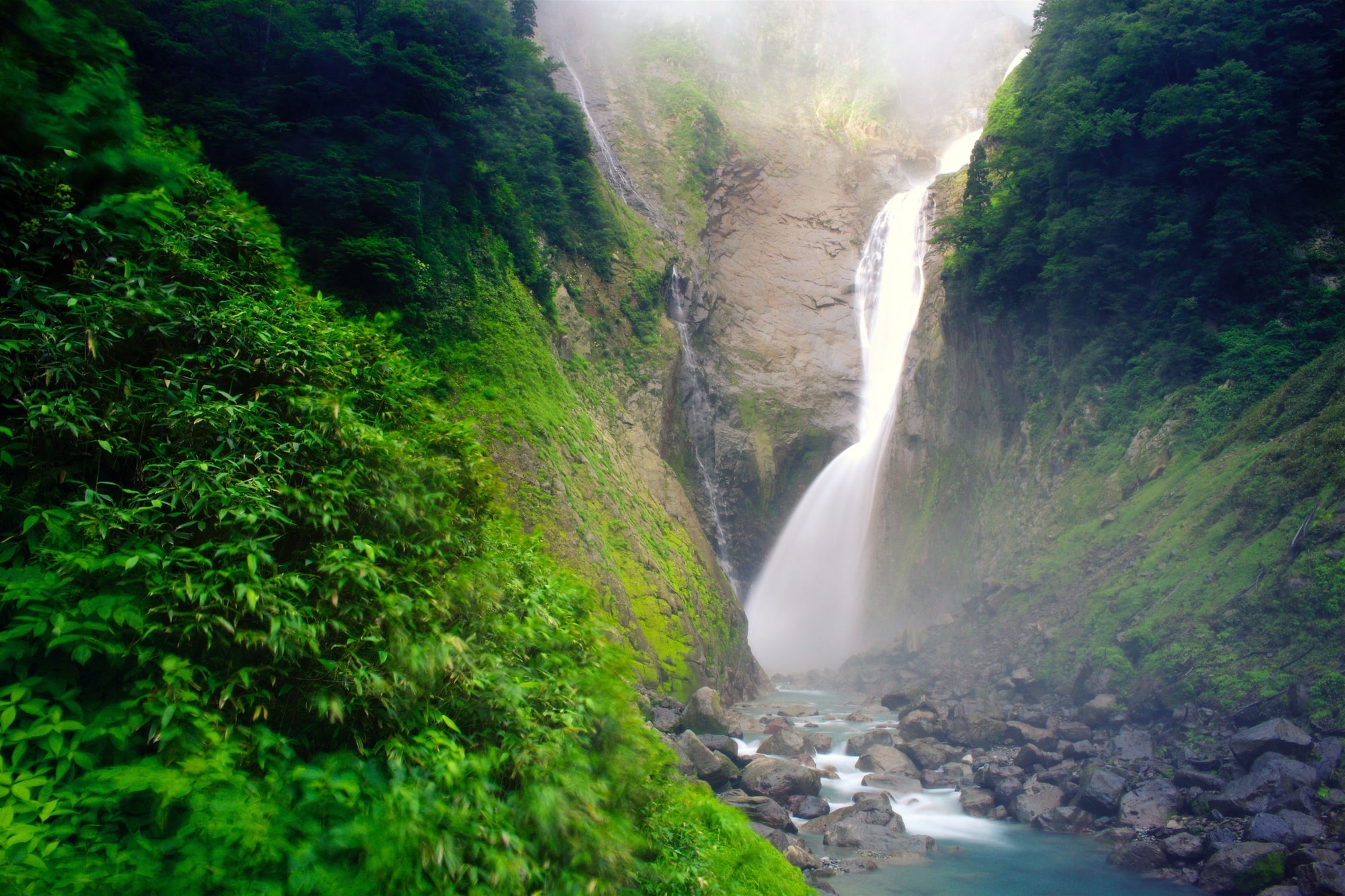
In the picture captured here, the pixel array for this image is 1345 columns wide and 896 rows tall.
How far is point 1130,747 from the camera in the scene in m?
12.9

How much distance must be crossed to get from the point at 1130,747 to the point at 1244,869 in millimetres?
4209

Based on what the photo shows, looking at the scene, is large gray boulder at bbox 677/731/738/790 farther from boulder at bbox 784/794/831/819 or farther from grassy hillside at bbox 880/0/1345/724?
grassy hillside at bbox 880/0/1345/724

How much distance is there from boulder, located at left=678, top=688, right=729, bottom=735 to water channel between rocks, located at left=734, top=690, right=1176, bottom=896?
6.98ft

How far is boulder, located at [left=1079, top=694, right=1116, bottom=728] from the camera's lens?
47.8 ft

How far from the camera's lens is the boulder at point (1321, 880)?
8.05 meters

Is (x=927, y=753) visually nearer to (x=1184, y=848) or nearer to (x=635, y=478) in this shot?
(x=1184, y=848)

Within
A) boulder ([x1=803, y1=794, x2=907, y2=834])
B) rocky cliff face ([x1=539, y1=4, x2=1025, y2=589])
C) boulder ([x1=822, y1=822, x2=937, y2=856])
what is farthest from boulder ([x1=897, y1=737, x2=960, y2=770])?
rocky cliff face ([x1=539, y1=4, x2=1025, y2=589])

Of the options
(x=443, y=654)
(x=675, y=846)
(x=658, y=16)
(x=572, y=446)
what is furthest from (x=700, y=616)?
(x=658, y=16)

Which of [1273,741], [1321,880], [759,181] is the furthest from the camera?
[759,181]

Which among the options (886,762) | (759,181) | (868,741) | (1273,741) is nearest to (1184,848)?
(1273,741)

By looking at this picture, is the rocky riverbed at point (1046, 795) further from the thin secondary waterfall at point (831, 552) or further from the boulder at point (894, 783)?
the thin secondary waterfall at point (831, 552)

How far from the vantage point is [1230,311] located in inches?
770

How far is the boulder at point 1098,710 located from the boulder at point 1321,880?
20.5ft

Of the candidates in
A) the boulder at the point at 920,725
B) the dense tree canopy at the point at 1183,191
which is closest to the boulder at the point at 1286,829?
the boulder at the point at 920,725
